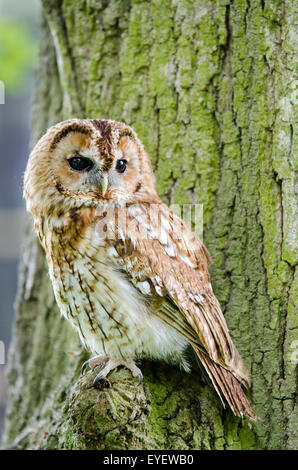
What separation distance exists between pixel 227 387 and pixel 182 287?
1.23ft

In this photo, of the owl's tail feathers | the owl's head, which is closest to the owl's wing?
the owl's tail feathers

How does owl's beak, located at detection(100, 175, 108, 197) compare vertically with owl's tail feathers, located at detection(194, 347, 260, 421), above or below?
above

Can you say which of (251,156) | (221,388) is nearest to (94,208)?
(251,156)

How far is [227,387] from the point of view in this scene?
6.14 ft

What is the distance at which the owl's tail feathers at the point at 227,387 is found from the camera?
6.09 feet

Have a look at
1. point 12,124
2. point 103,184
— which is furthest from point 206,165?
point 12,124

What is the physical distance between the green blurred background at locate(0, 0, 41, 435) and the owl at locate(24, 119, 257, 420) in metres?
0.48

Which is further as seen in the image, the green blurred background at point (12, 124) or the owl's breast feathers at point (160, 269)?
the green blurred background at point (12, 124)

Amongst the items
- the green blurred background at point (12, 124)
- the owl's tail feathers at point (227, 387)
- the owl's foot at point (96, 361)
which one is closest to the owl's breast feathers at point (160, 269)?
the owl's tail feathers at point (227, 387)

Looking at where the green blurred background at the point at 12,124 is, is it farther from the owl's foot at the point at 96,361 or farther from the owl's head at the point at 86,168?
the owl's foot at the point at 96,361

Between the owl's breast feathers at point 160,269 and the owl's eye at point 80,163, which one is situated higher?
the owl's eye at point 80,163

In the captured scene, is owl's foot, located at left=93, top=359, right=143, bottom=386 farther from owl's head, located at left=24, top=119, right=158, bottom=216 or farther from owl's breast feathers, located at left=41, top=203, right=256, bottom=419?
owl's head, located at left=24, top=119, right=158, bottom=216

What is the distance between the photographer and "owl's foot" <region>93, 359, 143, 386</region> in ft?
6.32
